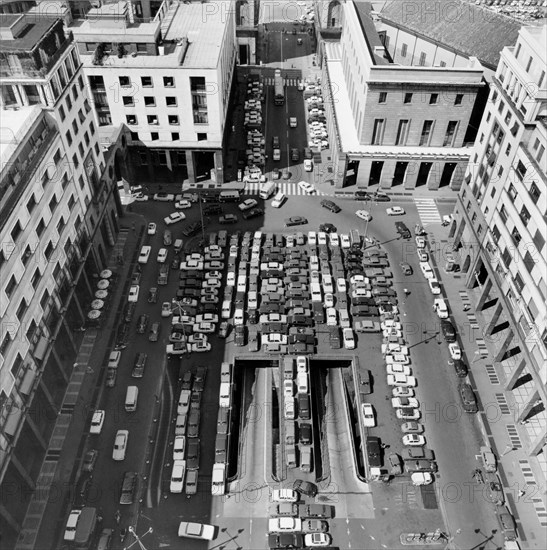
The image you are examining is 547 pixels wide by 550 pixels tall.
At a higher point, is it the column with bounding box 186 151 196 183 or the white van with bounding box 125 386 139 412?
the column with bounding box 186 151 196 183

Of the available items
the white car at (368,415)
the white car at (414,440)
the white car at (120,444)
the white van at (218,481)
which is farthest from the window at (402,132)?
the white car at (120,444)

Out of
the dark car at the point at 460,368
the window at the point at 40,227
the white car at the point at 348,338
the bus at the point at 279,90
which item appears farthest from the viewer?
the bus at the point at 279,90

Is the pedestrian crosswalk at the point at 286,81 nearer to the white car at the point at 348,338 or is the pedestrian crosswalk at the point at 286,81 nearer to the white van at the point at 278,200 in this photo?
the white van at the point at 278,200

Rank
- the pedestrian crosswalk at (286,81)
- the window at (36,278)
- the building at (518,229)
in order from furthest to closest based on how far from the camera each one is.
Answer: the pedestrian crosswalk at (286,81)
the building at (518,229)
the window at (36,278)

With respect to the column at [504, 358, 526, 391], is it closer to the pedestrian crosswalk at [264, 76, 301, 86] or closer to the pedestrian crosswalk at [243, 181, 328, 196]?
the pedestrian crosswalk at [243, 181, 328, 196]

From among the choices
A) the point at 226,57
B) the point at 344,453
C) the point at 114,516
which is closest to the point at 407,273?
the point at 344,453

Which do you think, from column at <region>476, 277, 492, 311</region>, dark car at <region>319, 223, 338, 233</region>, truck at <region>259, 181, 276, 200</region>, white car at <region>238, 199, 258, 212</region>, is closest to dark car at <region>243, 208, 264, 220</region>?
white car at <region>238, 199, 258, 212</region>

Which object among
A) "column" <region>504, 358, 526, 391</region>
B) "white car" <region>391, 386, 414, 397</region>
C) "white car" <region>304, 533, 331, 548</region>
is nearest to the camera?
"white car" <region>304, 533, 331, 548</region>
